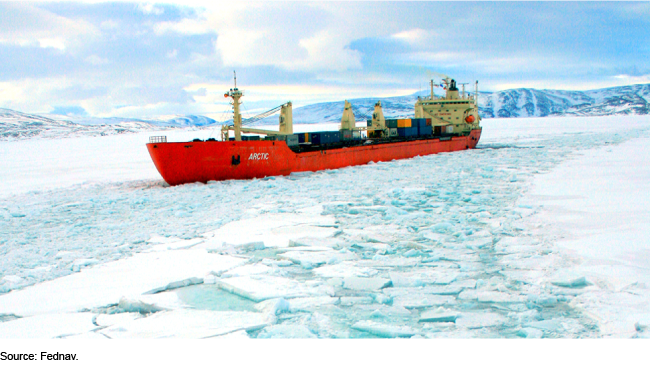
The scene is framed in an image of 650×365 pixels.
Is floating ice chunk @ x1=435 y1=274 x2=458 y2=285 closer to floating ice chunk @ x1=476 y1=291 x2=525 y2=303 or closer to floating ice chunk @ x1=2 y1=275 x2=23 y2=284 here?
floating ice chunk @ x1=476 y1=291 x2=525 y2=303

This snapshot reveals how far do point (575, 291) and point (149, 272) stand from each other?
4.94 metres

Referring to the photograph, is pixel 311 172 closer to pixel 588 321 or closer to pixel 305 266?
pixel 305 266

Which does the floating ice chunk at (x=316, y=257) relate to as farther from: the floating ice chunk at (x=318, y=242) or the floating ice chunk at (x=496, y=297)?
the floating ice chunk at (x=496, y=297)

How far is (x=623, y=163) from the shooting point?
17719 mm

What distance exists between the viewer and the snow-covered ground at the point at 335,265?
4.14 meters

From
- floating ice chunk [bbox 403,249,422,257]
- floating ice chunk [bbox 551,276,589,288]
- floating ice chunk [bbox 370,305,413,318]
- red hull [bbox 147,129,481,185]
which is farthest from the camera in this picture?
red hull [bbox 147,129,481,185]

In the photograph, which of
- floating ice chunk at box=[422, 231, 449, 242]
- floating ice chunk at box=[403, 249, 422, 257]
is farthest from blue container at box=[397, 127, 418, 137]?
floating ice chunk at box=[403, 249, 422, 257]

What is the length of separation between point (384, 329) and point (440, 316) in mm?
599

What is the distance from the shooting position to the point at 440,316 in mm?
4168

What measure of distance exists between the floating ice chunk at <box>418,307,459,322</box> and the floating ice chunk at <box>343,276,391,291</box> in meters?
0.85

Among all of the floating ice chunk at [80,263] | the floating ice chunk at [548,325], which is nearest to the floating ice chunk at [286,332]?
the floating ice chunk at [548,325]

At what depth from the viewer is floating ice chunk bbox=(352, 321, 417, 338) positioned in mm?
3904

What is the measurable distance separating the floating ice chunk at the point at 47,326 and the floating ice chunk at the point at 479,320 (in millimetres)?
3333

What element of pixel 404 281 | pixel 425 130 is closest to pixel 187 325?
pixel 404 281
